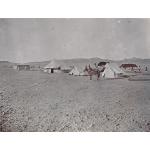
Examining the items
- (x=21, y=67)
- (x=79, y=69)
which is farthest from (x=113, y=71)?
(x=21, y=67)

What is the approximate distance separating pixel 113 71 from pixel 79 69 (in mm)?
254

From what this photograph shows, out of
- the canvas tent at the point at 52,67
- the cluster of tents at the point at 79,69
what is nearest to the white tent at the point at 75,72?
the cluster of tents at the point at 79,69

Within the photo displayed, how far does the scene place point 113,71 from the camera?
2.07 meters

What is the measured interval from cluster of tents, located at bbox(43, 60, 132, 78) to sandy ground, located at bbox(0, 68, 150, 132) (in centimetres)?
4

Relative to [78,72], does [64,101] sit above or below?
below

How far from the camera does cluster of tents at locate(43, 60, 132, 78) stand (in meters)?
2.06

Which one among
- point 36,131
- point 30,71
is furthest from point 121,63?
→ point 36,131

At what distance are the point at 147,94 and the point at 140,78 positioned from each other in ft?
0.42

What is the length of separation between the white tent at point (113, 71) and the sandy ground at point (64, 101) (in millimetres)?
45

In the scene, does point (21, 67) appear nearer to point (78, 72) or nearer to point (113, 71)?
point (78, 72)

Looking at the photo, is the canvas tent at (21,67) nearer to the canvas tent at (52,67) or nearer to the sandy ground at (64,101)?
the sandy ground at (64,101)

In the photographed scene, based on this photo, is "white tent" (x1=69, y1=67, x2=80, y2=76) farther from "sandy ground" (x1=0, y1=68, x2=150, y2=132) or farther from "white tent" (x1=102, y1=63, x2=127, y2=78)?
"white tent" (x1=102, y1=63, x2=127, y2=78)

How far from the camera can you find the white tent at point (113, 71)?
2.07m

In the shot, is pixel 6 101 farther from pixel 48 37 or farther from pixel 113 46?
pixel 113 46
